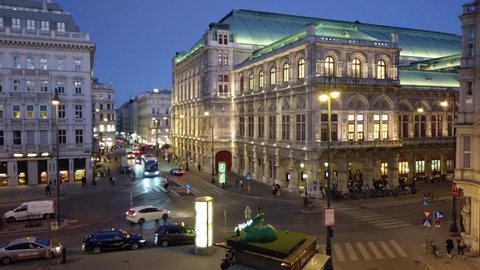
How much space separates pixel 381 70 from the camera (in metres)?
53.1

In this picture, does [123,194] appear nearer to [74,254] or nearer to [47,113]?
[47,113]

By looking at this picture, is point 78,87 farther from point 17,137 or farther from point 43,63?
point 17,137

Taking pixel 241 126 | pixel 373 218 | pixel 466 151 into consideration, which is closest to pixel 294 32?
pixel 241 126

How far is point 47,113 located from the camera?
61.1m

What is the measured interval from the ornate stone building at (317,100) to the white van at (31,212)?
2674cm

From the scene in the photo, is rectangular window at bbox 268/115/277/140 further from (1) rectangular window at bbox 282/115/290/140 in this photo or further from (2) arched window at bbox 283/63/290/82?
(2) arched window at bbox 283/63/290/82

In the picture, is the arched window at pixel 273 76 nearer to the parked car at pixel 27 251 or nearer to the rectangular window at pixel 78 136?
the rectangular window at pixel 78 136

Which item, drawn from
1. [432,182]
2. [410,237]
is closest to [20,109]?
[410,237]

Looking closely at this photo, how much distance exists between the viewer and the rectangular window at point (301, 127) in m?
50.5

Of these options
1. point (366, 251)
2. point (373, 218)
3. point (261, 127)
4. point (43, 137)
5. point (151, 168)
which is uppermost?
point (261, 127)

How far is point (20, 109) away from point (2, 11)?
1464cm

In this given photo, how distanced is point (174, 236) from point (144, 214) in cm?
819

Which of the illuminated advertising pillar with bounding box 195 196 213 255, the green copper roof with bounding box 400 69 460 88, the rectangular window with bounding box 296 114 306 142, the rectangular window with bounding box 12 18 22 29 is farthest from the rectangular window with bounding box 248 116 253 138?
the illuminated advertising pillar with bounding box 195 196 213 255

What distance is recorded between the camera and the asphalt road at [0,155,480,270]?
87.9ft
